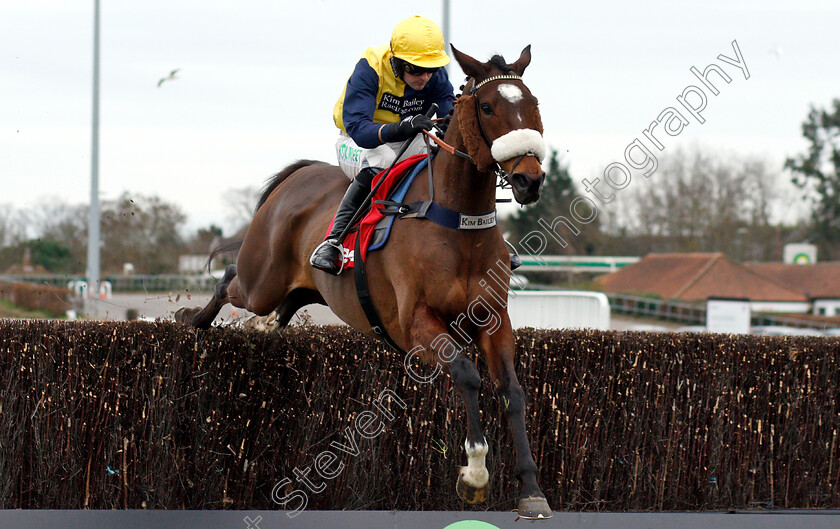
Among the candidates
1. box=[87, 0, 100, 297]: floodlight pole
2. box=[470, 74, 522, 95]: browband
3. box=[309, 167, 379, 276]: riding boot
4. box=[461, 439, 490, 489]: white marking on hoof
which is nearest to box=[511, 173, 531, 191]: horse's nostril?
box=[470, 74, 522, 95]: browband

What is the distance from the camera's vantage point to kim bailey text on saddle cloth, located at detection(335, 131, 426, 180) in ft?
16.4

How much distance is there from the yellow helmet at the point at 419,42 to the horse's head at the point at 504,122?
490 mm

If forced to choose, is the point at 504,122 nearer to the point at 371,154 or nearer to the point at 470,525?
the point at 371,154

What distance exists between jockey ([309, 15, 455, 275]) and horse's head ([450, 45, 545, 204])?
0.50 m

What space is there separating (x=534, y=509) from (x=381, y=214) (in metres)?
1.73

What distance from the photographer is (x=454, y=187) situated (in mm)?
4250

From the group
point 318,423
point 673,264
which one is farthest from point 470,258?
point 673,264

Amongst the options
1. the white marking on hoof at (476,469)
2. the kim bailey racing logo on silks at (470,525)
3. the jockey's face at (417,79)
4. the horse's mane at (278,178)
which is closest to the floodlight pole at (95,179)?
the horse's mane at (278,178)

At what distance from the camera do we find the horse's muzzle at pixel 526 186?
3607 mm

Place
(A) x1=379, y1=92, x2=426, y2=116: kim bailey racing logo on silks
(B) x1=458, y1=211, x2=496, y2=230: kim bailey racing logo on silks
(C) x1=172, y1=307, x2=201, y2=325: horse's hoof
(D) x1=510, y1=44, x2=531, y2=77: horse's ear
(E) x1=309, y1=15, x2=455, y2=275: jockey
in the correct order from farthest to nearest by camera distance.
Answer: (C) x1=172, y1=307, x2=201, y2=325: horse's hoof → (A) x1=379, y1=92, x2=426, y2=116: kim bailey racing logo on silks → (E) x1=309, y1=15, x2=455, y2=275: jockey → (B) x1=458, y1=211, x2=496, y2=230: kim bailey racing logo on silks → (D) x1=510, y1=44, x2=531, y2=77: horse's ear

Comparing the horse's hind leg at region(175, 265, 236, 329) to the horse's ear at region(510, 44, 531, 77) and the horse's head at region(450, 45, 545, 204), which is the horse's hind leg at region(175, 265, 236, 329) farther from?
the horse's ear at region(510, 44, 531, 77)

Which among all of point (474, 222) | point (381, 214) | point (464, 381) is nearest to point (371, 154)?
point (381, 214)

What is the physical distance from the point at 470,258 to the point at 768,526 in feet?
8.32

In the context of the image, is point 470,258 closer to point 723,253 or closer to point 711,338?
point 711,338
